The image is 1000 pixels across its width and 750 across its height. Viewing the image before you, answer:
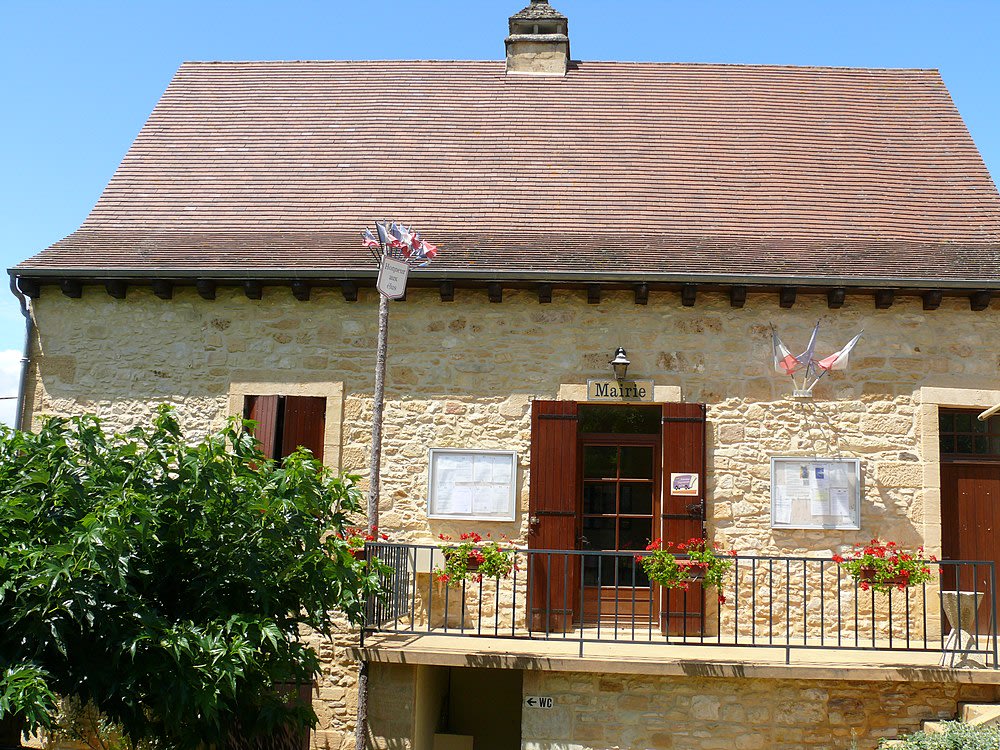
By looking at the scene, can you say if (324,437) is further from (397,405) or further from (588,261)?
(588,261)

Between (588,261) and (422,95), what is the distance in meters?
3.85

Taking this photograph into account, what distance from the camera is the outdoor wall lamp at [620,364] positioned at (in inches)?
327

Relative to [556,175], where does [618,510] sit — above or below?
below

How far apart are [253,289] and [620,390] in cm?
342

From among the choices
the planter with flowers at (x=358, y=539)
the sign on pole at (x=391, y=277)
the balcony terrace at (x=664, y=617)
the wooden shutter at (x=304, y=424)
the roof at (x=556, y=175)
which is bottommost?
the balcony terrace at (x=664, y=617)

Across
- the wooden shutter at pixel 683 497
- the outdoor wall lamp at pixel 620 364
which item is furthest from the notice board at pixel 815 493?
the outdoor wall lamp at pixel 620 364

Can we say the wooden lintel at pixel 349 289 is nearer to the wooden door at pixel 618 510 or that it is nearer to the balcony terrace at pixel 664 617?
the balcony terrace at pixel 664 617

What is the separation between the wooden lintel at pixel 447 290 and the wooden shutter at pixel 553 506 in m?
1.22

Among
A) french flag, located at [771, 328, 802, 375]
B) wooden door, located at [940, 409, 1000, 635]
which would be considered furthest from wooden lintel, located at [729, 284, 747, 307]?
wooden door, located at [940, 409, 1000, 635]

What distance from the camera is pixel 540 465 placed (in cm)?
841

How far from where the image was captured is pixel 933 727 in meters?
6.88

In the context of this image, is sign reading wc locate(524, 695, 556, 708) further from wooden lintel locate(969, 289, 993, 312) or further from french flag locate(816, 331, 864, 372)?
wooden lintel locate(969, 289, 993, 312)

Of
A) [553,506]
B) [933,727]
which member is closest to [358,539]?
[553,506]

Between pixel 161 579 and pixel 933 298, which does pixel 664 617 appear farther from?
pixel 161 579
